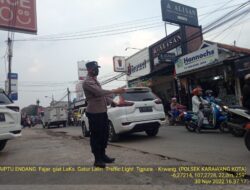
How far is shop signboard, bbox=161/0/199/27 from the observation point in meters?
24.8

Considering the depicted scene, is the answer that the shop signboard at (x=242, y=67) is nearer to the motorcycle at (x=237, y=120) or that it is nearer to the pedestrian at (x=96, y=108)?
the motorcycle at (x=237, y=120)

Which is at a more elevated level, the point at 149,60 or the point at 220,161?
the point at 149,60

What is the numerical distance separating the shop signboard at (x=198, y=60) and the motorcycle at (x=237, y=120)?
8.90 metres

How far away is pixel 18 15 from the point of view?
68.5 feet

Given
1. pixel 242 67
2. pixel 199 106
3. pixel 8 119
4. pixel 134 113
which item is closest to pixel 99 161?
pixel 8 119

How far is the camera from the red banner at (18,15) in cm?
2006

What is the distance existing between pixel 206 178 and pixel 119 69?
1115 inches

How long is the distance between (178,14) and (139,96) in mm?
16774

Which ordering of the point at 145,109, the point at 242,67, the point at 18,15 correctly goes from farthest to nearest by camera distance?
the point at 18,15 < the point at 242,67 < the point at 145,109

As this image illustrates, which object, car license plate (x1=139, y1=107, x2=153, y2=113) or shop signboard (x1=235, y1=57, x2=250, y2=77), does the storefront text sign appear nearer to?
shop signboard (x1=235, y1=57, x2=250, y2=77)

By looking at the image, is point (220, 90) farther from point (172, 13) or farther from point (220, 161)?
point (220, 161)

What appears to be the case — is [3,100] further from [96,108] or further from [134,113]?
[96,108]

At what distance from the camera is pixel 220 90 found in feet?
64.2

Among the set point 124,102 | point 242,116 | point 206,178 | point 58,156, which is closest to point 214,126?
point 242,116
